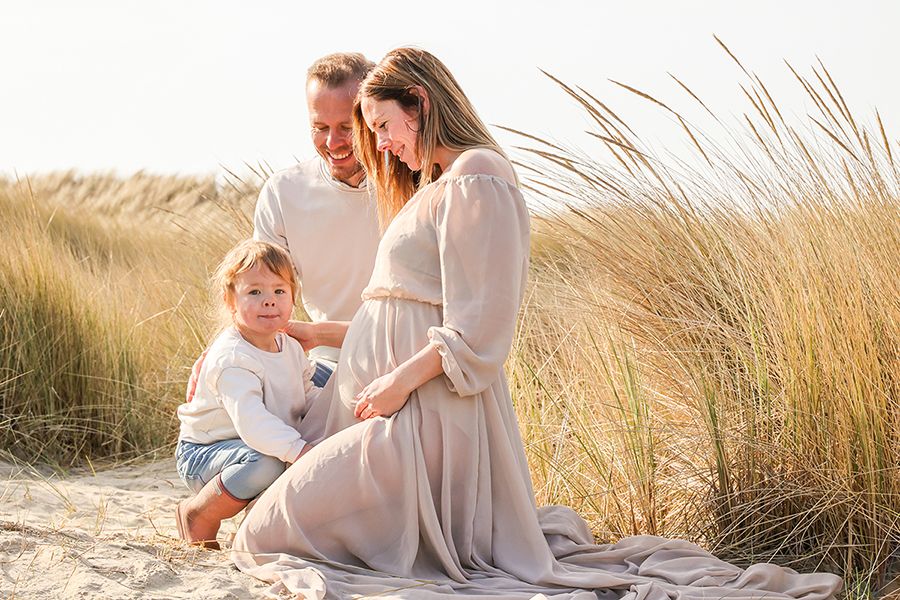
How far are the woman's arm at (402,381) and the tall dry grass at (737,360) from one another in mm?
850

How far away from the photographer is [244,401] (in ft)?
10.1

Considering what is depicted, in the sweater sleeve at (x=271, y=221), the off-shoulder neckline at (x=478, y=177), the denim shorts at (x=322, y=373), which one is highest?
the off-shoulder neckline at (x=478, y=177)

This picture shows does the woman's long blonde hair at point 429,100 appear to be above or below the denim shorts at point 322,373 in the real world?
above

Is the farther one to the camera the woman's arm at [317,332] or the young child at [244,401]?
the woman's arm at [317,332]

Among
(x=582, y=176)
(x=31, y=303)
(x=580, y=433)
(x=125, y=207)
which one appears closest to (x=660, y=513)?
(x=580, y=433)

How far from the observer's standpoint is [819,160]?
11.7 ft

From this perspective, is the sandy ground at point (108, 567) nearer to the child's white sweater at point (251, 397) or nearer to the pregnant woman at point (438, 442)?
the pregnant woman at point (438, 442)

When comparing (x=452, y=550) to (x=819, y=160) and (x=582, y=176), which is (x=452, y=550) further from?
(x=819, y=160)

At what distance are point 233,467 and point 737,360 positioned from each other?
1.58 meters

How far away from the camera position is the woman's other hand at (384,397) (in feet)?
9.23

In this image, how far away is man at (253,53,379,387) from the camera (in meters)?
3.66

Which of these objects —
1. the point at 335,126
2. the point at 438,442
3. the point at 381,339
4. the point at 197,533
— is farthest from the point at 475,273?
the point at 197,533

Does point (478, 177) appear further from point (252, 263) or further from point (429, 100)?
point (252, 263)

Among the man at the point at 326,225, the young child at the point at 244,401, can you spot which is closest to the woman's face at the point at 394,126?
the young child at the point at 244,401
